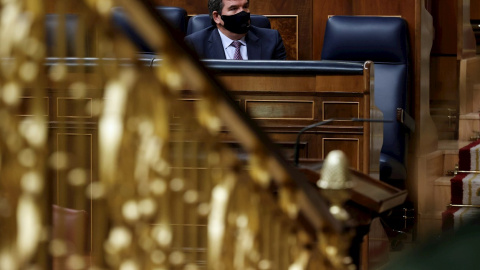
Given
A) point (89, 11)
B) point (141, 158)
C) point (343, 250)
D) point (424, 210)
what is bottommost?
point (424, 210)

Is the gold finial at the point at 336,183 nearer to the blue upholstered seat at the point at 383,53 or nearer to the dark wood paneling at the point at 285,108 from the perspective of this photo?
the dark wood paneling at the point at 285,108

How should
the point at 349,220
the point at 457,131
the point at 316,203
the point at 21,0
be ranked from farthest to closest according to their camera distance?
the point at 457,131
the point at 349,220
the point at 316,203
the point at 21,0

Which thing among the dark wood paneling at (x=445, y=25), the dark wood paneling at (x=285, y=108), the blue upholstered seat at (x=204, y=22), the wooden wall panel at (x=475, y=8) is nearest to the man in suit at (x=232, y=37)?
the blue upholstered seat at (x=204, y=22)

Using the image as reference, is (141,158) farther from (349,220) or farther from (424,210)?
(424,210)

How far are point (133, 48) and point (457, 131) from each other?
332 cm

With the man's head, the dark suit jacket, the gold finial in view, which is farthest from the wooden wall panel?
the gold finial

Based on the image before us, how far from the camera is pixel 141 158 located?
2.02ft

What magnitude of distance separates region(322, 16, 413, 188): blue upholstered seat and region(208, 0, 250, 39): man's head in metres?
0.35

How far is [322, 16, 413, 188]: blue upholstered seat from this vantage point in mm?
2783

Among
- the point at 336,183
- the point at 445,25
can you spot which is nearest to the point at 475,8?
the point at 445,25

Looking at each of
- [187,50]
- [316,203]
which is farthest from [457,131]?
[187,50]

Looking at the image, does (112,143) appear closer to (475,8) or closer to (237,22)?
(237,22)

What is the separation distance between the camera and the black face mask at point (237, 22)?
2666 mm

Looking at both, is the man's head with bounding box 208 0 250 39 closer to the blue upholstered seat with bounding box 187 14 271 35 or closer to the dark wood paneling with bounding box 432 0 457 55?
the blue upholstered seat with bounding box 187 14 271 35
